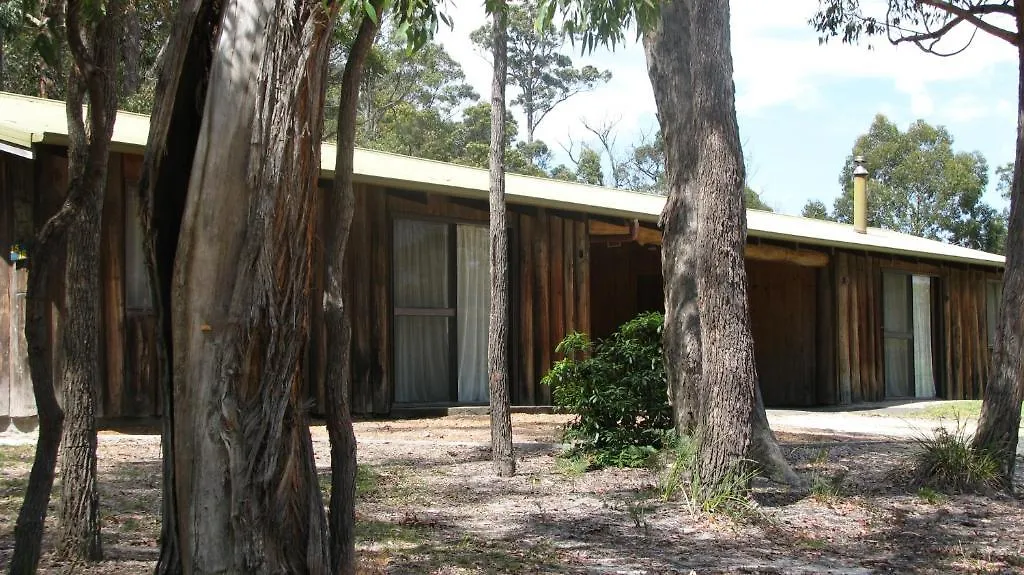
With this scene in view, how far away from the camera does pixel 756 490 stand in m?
7.32

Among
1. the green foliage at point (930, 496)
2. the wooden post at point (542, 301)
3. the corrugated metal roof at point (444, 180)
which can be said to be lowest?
the green foliage at point (930, 496)

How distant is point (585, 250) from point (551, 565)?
921 centimetres

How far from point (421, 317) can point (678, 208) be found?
602cm

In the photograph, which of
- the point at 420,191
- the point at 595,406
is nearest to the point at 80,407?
the point at 595,406

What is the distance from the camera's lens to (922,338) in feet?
64.0

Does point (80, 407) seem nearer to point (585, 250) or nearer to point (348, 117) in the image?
point (348, 117)

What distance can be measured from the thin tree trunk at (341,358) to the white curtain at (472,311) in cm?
892

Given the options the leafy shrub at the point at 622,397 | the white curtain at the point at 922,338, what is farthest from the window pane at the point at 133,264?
the white curtain at the point at 922,338

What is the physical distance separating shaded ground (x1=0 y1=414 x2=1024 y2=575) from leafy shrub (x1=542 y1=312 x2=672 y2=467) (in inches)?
10.3

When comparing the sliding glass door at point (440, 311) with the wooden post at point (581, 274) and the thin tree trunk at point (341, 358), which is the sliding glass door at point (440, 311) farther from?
the thin tree trunk at point (341, 358)

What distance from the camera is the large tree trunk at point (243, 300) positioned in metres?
3.35

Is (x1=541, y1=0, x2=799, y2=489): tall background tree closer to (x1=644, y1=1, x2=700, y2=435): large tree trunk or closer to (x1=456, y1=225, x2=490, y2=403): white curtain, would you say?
(x1=644, y1=1, x2=700, y2=435): large tree trunk

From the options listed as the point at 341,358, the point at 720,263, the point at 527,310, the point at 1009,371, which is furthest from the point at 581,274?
the point at 341,358

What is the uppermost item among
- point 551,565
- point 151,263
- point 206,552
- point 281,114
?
point 281,114
